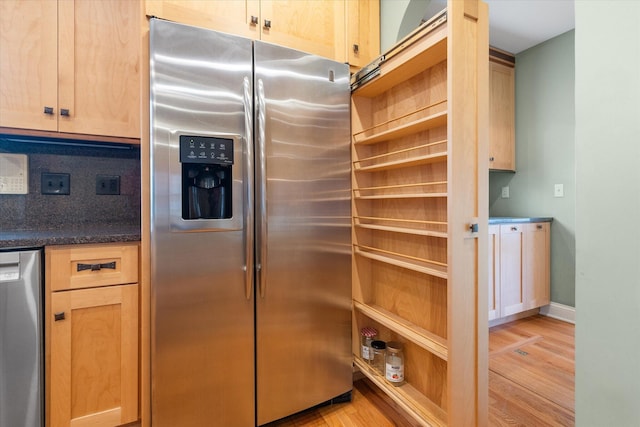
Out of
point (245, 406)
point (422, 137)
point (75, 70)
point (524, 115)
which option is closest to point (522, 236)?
point (524, 115)

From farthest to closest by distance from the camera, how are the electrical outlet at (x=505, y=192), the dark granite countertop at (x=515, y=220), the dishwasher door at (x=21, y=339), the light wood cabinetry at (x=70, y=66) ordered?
the electrical outlet at (x=505, y=192) < the dark granite countertop at (x=515, y=220) < the light wood cabinetry at (x=70, y=66) < the dishwasher door at (x=21, y=339)

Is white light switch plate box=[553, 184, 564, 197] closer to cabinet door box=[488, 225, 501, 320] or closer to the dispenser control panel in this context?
cabinet door box=[488, 225, 501, 320]

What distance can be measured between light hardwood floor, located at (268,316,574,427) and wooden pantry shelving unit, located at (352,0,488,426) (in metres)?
0.21

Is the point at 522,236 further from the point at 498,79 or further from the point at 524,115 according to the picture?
the point at 498,79

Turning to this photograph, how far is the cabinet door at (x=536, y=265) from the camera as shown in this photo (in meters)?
2.67

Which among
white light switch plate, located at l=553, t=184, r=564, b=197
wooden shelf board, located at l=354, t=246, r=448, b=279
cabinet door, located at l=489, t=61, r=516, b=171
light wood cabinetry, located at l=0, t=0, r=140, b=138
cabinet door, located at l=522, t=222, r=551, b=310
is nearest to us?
wooden shelf board, located at l=354, t=246, r=448, b=279

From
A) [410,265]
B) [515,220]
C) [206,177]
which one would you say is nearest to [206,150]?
[206,177]

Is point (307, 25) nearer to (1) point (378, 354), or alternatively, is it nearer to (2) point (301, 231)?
(2) point (301, 231)

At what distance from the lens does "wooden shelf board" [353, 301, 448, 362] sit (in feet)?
3.99

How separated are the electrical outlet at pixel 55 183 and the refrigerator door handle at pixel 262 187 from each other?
3.73ft

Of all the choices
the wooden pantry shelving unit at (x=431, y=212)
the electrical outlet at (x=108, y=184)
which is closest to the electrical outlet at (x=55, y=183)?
the electrical outlet at (x=108, y=184)

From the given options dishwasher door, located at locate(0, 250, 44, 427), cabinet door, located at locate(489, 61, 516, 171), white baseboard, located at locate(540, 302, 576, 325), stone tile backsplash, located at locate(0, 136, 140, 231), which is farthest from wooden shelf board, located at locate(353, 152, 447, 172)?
white baseboard, located at locate(540, 302, 576, 325)

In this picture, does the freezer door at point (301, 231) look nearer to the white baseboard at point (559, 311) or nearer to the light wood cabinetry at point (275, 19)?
the light wood cabinetry at point (275, 19)

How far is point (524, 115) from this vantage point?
3.07m
